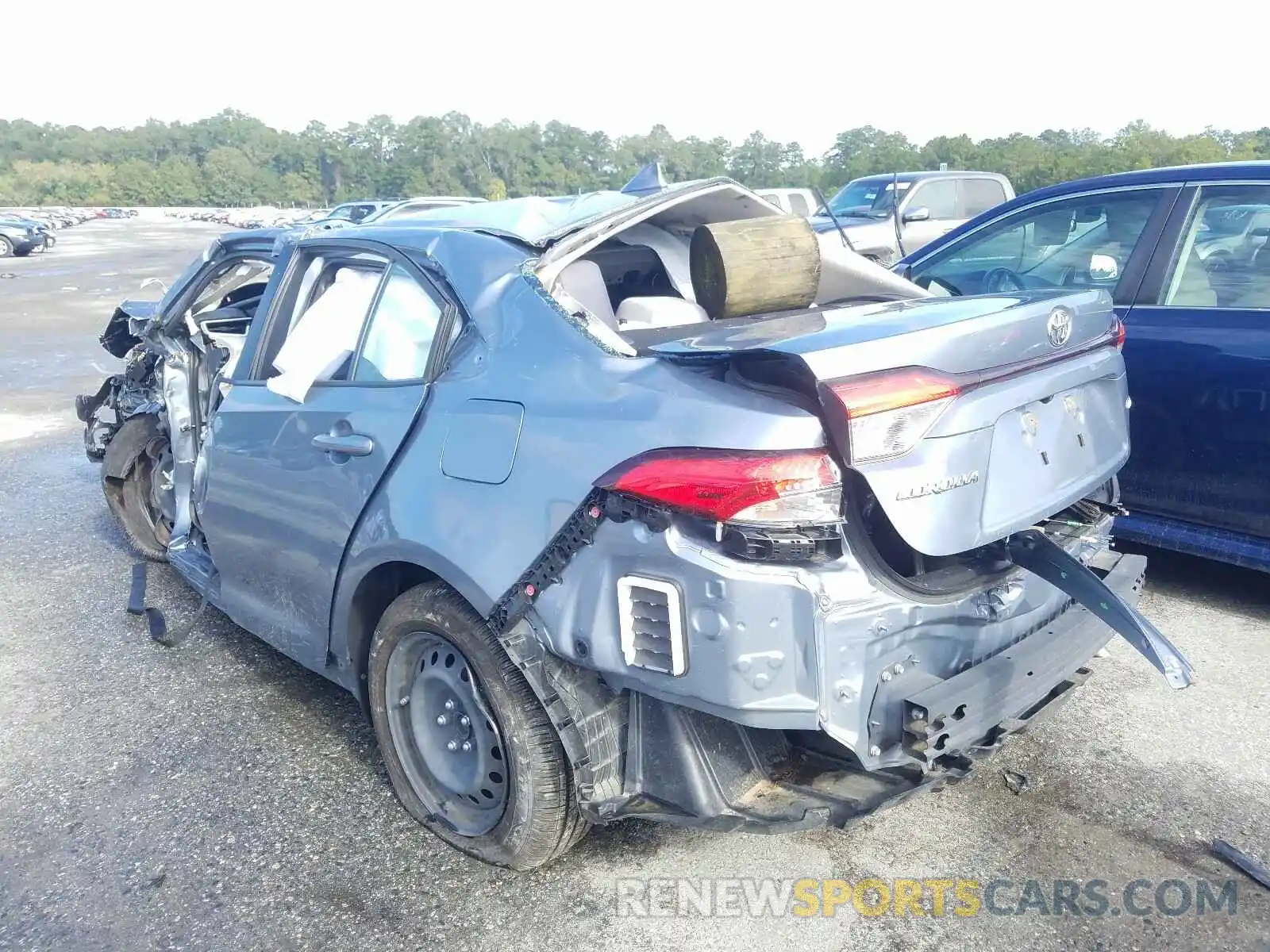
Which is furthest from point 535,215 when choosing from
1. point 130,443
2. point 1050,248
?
point 130,443

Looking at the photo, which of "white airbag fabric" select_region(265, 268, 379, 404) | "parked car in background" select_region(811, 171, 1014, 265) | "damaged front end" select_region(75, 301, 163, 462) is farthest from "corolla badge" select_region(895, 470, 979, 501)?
"parked car in background" select_region(811, 171, 1014, 265)

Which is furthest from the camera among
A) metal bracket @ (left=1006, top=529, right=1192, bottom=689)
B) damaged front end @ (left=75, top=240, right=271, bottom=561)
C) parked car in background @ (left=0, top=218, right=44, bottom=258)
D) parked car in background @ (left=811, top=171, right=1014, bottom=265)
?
parked car in background @ (left=0, top=218, right=44, bottom=258)

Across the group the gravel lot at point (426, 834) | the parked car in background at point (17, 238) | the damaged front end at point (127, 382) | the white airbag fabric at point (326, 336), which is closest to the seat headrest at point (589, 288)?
the white airbag fabric at point (326, 336)

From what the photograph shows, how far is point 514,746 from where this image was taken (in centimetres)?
252

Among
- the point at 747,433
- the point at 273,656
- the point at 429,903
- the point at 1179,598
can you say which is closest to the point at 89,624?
the point at 273,656

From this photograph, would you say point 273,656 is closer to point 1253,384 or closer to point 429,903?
point 429,903

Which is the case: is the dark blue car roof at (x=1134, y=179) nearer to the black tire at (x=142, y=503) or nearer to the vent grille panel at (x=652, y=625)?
the vent grille panel at (x=652, y=625)

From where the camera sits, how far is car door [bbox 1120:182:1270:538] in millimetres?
3867

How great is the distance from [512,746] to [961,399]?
1.38 meters

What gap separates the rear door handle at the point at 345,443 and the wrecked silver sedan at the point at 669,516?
0.03 feet

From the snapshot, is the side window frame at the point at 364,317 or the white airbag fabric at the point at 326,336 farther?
the white airbag fabric at the point at 326,336

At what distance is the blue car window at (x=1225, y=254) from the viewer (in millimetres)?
3986

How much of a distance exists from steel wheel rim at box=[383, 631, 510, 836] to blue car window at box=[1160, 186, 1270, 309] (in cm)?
333

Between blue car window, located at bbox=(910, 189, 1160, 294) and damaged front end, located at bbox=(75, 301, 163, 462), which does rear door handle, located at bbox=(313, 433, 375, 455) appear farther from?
blue car window, located at bbox=(910, 189, 1160, 294)
